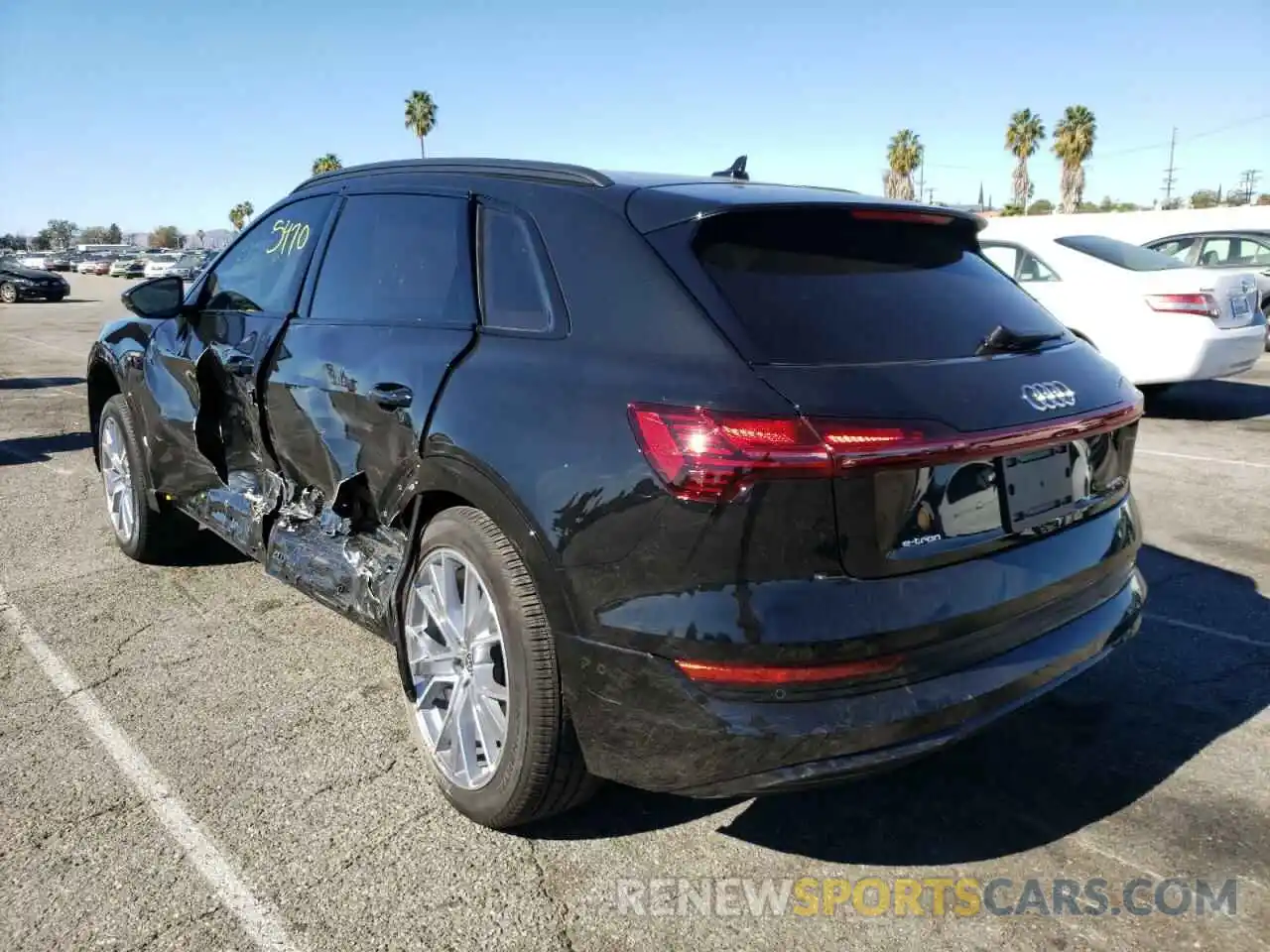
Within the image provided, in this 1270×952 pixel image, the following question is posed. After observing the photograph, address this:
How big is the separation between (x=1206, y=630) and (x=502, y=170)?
11.0 ft

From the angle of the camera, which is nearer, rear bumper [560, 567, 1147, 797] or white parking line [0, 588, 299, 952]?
rear bumper [560, 567, 1147, 797]

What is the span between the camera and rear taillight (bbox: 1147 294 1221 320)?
851cm

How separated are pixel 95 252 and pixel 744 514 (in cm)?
8213

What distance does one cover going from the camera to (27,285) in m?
31.3

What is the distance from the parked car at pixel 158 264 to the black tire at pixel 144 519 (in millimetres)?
43177

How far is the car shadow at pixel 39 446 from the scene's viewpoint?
7797 millimetres

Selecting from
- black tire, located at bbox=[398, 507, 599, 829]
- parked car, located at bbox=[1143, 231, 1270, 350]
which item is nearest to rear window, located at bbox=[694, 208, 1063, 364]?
black tire, located at bbox=[398, 507, 599, 829]

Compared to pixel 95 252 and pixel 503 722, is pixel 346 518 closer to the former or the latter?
pixel 503 722

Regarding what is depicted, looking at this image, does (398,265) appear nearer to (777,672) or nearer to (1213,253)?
(777,672)

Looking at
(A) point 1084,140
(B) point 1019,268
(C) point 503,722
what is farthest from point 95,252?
(C) point 503,722

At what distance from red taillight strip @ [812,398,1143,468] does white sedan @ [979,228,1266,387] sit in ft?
20.0

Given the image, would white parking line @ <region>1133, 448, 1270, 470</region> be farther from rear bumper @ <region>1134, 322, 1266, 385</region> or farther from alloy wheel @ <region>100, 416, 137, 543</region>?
alloy wheel @ <region>100, 416, 137, 543</region>

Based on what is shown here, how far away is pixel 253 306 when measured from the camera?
4.01 metres
